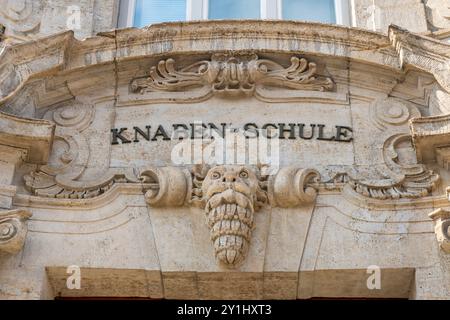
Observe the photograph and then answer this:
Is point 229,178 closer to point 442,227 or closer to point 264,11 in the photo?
point 442,227

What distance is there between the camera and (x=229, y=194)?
22.1 ft

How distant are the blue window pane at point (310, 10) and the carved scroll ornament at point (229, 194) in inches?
84.1

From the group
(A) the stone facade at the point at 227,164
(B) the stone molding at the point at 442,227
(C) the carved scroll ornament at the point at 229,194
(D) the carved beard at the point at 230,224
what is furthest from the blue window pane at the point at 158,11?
(B) the stone molding at the point at 442,227

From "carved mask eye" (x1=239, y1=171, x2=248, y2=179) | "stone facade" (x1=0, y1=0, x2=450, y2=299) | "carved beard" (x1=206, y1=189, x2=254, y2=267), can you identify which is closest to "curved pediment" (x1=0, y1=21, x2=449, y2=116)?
"stone facade" (x1=0, y1=0, x2=450, y2=299)

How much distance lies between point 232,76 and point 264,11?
1219 millimetres

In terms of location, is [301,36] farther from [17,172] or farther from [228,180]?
[17,172]

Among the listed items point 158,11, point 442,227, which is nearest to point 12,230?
point 158,11

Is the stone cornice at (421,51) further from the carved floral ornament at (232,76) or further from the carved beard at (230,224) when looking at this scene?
the carved beard at (230,224)

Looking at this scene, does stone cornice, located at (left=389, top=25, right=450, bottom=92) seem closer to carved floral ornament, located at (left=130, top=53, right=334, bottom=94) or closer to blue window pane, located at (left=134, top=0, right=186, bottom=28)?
carved floral ornament, located at (left=130, top=53, right=334, bottom=94)

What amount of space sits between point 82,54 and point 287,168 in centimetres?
212

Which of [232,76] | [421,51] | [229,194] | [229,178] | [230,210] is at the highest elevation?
[421,51]

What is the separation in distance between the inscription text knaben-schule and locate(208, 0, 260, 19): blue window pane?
1.58 metres
